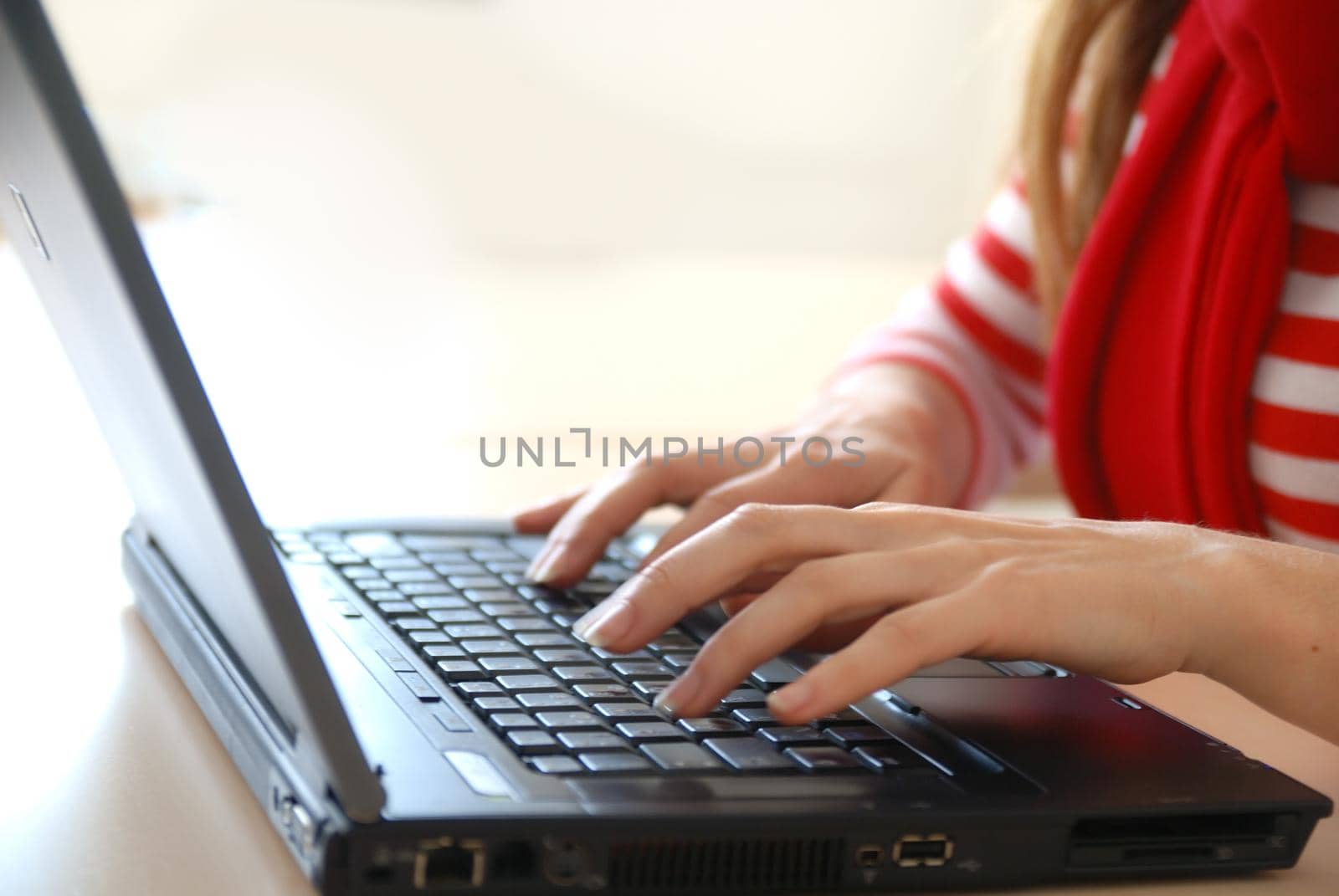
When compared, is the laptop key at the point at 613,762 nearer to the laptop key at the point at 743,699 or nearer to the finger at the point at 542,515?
the laptop key at the point at 743,699

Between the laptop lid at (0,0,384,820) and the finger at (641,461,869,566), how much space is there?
0.26 metres

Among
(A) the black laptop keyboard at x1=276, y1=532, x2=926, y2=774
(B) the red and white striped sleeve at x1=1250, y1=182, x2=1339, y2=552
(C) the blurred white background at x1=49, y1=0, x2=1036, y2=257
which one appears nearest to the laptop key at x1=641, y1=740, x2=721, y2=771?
(A) the black laptop keyboard at x1=276, y1=532, x2=926, y2=774

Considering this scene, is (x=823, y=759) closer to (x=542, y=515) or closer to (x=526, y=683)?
(x=526, y=683)

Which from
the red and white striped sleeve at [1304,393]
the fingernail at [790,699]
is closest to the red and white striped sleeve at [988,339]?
the red and white striped sleeve at [1304,393]

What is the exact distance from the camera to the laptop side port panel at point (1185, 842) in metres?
0.42

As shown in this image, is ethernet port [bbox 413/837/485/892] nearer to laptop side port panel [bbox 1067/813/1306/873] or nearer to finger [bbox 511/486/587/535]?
laptop side port panel [bbox 1067/813/1306/873]

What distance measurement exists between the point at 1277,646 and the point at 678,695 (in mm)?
217

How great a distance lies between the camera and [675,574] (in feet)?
1.63

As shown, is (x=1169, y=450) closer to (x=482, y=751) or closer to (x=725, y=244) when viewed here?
(x=482, y=751)

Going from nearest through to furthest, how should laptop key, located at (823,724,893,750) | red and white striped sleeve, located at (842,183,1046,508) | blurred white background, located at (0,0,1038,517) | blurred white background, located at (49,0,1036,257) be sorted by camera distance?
laptop key, located at (823,724,893,750)
red and white striped sleeve, located at (842,183,1046,508)
blurred white background, located at (0,0,1038,517)
blurred white background, located at (49,0,1036,257)

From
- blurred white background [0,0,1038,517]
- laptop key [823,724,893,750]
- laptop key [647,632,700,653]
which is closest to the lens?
laptop key [823,724,893,750]

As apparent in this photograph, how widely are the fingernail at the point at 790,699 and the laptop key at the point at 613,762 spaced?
0.04 meters

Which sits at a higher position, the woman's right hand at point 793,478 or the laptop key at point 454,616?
the laptop key at point 454,616

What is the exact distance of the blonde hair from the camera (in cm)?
87
